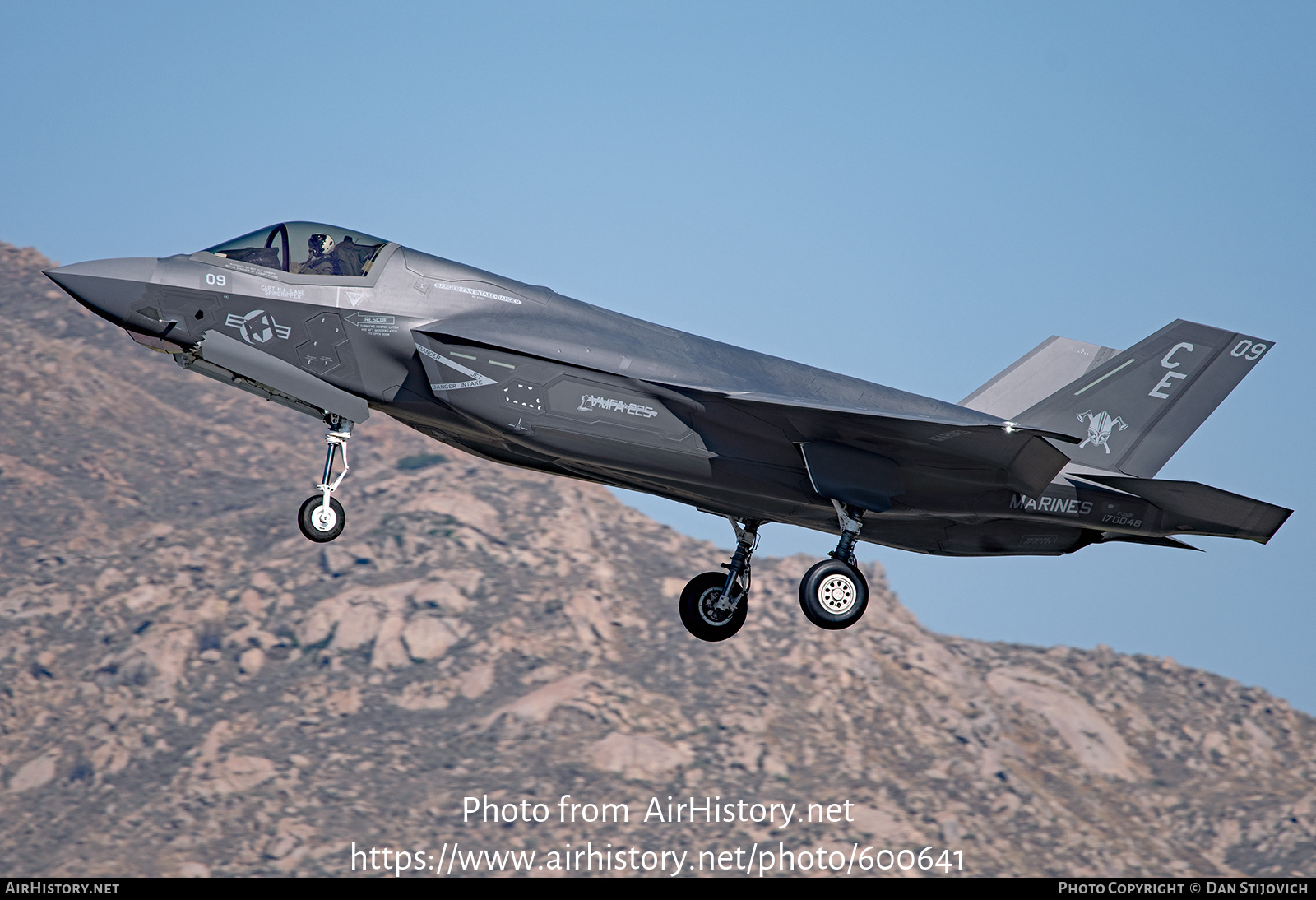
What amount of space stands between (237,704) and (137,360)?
217 feet

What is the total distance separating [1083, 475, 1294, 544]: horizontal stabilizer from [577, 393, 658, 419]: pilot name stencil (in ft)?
21.6

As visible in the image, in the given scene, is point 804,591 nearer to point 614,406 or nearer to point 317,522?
point 614,406

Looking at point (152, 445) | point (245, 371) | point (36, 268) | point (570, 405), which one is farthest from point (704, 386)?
point (36, 268)

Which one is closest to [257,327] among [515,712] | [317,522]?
[317,522]

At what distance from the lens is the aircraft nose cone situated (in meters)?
17.6

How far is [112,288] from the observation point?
17.7m

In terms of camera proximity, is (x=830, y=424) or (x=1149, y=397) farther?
(x=1149, y=397)

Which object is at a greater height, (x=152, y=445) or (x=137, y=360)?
(x=137, y=360)

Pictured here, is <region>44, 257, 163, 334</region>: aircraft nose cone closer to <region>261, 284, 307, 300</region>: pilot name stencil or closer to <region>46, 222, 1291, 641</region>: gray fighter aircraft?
<region>46, 222, 1291, 641</region>: gray fighter aircraft

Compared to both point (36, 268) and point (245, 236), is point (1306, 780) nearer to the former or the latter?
point (245, 236)

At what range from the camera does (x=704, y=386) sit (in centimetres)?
1900

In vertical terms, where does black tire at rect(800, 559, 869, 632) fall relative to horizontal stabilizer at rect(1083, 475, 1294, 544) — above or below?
below

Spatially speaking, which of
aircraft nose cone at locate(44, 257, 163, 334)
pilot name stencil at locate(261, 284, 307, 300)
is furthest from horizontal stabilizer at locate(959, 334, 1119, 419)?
aircraft nose cone at locate(44, 257, 163, 334)

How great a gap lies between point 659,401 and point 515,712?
295 feet
